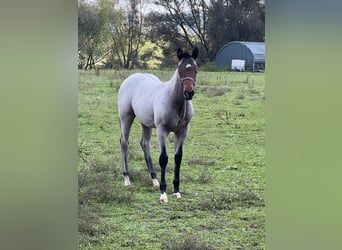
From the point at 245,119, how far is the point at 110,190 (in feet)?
3.03

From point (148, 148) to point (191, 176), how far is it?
32cm

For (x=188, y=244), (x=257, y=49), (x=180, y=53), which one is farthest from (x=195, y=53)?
(x=188, y=244)

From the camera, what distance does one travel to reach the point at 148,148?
10.2ft

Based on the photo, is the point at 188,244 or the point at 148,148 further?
the point at 148,148

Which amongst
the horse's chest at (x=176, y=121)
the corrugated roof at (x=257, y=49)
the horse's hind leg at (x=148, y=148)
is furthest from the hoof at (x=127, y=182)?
the corrugated roof at (x=257, y=49)

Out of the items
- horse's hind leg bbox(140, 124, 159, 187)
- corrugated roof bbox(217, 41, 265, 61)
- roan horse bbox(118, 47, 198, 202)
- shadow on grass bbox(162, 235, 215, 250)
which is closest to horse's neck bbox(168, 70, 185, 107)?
roan horse bbox(118, 47, 198, 202)

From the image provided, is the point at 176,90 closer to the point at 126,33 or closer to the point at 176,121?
the point at 176,121

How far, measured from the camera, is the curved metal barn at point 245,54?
9.77 ft

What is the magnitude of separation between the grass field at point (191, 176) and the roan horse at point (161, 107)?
0.12 ft

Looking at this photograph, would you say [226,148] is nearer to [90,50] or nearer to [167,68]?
[167,68]

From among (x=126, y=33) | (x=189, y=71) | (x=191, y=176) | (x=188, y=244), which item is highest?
(x=126, y=33)

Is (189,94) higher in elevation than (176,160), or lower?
higher
